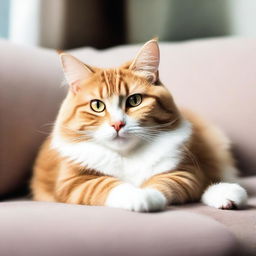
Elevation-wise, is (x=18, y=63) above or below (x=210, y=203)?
above

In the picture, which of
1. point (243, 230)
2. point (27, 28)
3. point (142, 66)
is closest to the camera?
point (243, 230)

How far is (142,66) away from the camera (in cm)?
138

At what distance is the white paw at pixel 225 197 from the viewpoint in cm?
123

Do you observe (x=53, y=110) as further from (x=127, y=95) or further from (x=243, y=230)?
(x=243, y=230)

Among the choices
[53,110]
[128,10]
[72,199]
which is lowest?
[72,199]

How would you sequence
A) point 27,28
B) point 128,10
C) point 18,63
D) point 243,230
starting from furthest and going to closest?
point 128,10 → point 27,28 → point 18,63 → point 243,230

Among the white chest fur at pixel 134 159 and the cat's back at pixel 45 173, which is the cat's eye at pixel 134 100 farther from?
the cat's back at pixel 45 173

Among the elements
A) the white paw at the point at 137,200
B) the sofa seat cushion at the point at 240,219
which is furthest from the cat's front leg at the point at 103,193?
the sofa seat cushion at the point at 240,219

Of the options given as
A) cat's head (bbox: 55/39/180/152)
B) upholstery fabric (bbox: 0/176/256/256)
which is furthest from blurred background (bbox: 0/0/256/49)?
upholstery fabric (bbox: 0/176/256/256)

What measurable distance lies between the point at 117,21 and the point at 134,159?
1.64m

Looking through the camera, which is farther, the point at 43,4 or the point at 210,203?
the point at 43,4

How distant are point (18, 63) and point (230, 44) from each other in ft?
2.86

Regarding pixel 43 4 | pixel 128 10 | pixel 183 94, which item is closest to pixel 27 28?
pixel 43 4

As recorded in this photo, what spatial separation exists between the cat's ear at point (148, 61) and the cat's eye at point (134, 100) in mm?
85
